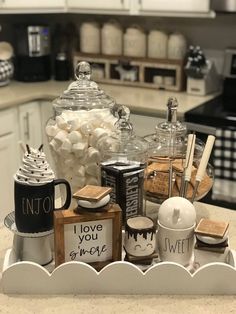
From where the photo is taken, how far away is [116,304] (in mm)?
997

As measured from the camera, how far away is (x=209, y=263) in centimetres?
103

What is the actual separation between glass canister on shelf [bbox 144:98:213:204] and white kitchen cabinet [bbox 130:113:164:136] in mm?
1212

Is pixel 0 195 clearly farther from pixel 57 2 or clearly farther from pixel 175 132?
pixel 175 132

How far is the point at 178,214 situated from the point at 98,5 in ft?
7.34

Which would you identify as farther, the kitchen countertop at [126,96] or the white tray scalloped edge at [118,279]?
the kitchen countertop at [126,96]

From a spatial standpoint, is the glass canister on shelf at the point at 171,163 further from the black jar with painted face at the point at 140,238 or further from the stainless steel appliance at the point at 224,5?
the stainless steel appliance at the point at 224,5

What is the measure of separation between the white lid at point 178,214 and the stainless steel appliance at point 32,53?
93.3 inches

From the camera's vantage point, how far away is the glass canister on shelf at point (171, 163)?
4.03 ft

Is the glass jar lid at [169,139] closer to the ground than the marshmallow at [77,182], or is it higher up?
higher up

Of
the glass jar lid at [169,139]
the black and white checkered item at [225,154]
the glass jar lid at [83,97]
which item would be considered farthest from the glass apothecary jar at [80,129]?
the black and white checkered item at [225,154]

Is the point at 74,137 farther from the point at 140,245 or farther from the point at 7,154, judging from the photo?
the point at 7,154

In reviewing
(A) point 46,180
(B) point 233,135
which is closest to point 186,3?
(B) point 233,135

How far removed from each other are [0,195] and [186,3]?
1494 mm

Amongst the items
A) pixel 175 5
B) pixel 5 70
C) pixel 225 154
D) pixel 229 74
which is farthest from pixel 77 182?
pixel 5 70
